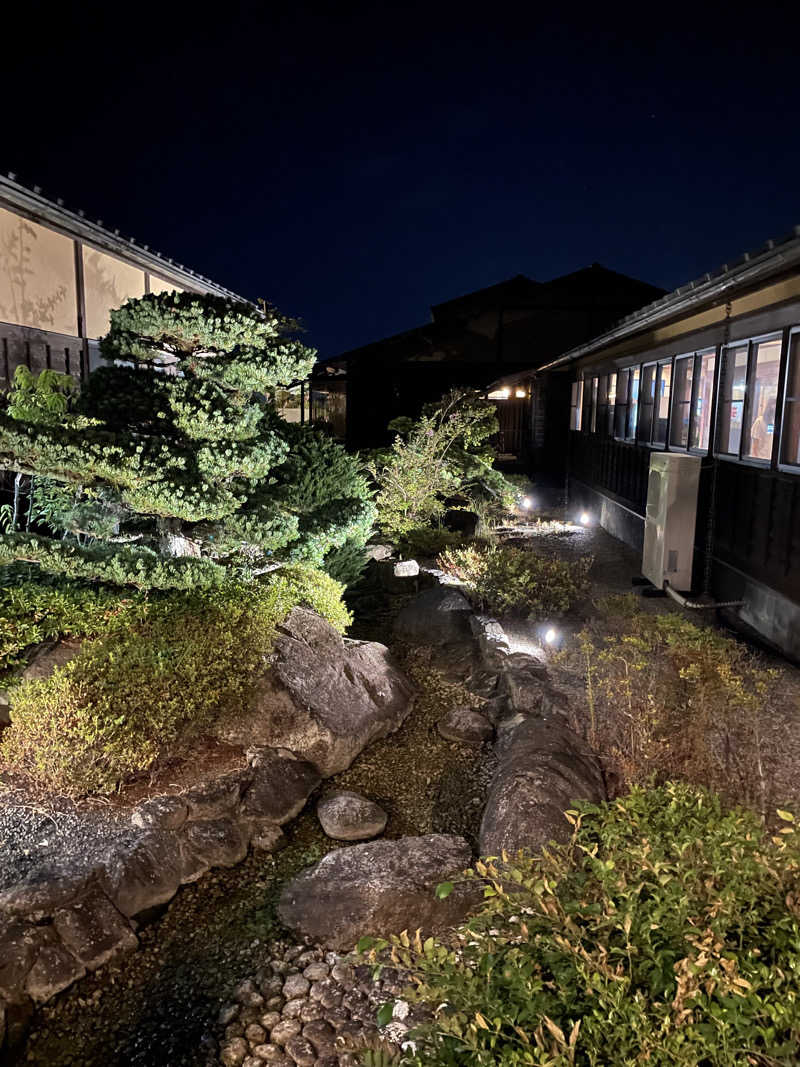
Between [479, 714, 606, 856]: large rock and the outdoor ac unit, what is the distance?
4111 mm

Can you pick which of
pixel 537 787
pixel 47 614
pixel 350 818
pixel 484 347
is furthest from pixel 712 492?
pixel 484 347

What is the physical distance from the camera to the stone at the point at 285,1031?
331 cm

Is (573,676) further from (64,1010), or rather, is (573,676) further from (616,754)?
(64,1010)

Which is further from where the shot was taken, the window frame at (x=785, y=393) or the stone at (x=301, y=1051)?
the window frame at (x=785, y=393)

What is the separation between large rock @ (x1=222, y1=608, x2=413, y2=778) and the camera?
215 inches

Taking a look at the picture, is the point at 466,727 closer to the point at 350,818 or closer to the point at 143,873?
the point at 350,818

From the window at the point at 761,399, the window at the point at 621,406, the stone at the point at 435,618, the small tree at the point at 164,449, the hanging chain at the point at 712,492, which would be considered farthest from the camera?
the window at the point at 621,406

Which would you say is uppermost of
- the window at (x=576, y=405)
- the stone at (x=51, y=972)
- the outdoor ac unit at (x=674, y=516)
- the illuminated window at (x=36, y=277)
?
the illuminated window at (x=36, y=277)

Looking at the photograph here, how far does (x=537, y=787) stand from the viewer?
4.51 metres

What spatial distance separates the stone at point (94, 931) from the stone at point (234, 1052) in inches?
33.8

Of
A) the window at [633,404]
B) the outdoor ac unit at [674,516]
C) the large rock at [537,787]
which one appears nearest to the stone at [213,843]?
the large rock at [537,787]

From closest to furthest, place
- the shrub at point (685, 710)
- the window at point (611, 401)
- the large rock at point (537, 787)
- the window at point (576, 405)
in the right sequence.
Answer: the large rock at point (537, 787) < the shrub at point (685, 710) < the window at point (611, 401) < the window at point (576, 405)

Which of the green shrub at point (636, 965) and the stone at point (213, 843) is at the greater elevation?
the green shrub at point (636, 965)

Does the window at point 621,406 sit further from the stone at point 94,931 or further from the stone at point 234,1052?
the stone at point 234,1052
